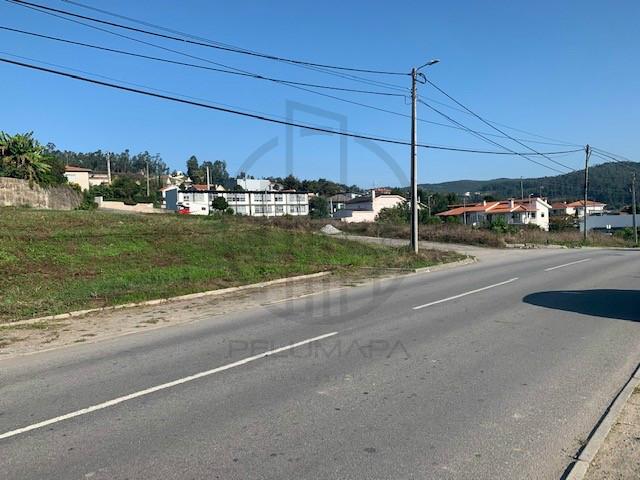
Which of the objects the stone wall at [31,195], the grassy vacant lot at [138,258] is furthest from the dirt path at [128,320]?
the stone wall at [31,195]

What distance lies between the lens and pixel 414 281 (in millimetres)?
17797

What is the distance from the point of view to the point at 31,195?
36969mm

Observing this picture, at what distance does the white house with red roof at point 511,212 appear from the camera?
107 m

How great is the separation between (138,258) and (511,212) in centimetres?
10137

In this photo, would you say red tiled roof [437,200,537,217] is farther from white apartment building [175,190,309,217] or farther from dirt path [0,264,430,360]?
dirt path [0,264,430,360]

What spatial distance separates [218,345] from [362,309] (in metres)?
4.35

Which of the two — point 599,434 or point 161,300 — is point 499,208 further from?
point 599,434

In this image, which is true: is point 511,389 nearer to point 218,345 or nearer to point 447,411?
point 447,411

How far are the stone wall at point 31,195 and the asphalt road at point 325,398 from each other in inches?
1130

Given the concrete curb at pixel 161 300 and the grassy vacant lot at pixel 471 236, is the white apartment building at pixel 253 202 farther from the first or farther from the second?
the concrete curb at pixel 161 300

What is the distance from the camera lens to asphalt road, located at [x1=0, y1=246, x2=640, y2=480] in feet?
13.8

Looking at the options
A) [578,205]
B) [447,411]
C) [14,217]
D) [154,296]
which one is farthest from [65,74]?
[578,205]

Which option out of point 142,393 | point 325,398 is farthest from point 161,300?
point 325,398

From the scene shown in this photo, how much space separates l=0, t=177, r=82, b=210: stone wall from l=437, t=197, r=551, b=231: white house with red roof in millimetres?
79084
